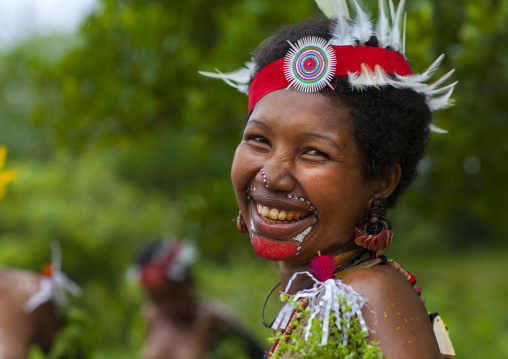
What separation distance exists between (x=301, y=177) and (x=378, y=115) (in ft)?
1.05

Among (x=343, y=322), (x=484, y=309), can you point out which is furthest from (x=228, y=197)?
(x=484, y=309)

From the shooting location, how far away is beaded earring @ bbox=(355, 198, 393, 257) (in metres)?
1.98

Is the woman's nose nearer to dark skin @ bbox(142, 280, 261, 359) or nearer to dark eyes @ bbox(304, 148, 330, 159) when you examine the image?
dark eyes @ bbox(304, 148, 330, 159)

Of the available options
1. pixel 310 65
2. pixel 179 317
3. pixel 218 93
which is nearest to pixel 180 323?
pixel 179 317

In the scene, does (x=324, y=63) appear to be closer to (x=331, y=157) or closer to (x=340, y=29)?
(x=340, y=29)

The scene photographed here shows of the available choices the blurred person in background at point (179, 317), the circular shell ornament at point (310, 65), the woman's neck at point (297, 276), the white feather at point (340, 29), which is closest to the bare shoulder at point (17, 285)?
the blurred person in background at point (179, 317)

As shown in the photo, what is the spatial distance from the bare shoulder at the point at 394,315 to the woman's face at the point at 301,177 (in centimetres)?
20

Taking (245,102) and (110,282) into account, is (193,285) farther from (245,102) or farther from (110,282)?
(110,282)

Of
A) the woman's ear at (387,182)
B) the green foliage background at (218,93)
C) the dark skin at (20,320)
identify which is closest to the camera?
the woman's ear at (387,182)

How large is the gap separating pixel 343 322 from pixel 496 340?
4.65 meters

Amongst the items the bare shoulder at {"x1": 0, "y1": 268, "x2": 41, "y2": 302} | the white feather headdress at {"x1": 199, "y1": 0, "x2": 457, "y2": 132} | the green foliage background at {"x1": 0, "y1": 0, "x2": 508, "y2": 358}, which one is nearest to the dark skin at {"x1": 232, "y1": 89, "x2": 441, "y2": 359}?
the white feather headdress at {"x1": 199, "y1": 0, "x2": 457, "y2": 132}

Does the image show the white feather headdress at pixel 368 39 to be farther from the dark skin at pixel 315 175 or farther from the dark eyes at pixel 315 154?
the dark eyes at pixel 315 154

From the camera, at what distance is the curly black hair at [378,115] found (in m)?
2.01

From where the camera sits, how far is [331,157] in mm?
1966
